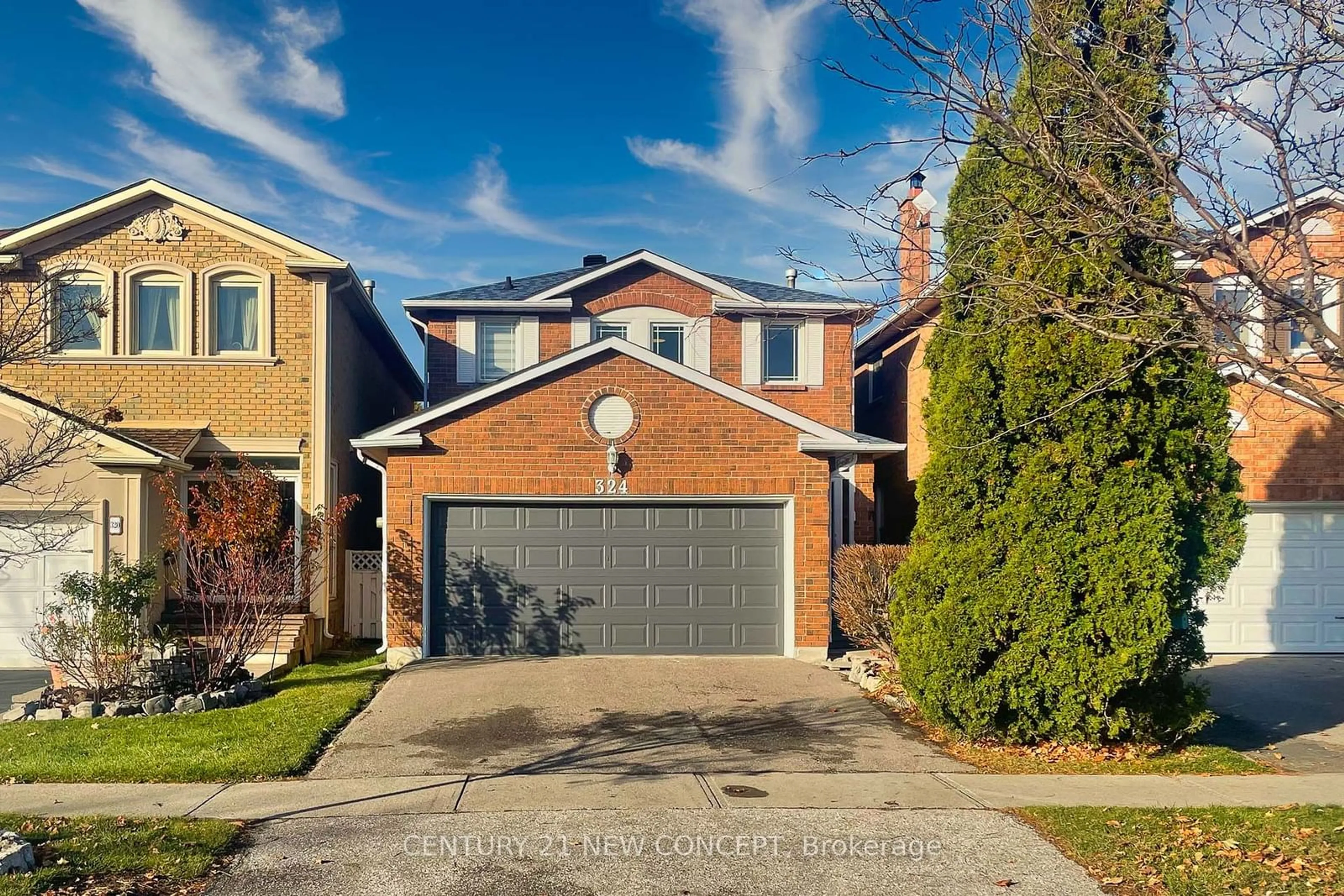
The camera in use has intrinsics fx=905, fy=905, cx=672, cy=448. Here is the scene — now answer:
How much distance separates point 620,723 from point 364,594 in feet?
23.2

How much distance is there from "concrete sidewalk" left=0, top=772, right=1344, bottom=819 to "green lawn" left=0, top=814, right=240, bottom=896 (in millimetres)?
230

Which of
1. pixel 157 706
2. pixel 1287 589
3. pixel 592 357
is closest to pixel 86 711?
pixel 157 706

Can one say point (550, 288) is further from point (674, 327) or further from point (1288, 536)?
point (1288, 536)

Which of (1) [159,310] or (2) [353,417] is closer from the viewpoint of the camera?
(1) [159,310]

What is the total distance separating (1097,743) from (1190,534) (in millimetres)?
1988

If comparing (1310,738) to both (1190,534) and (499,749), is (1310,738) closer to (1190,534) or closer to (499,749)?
(1190,534)

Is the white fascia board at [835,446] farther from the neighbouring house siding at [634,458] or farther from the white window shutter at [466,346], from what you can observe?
the white window shutter at [466,346]

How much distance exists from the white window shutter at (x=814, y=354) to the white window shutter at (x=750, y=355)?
2.87 ft

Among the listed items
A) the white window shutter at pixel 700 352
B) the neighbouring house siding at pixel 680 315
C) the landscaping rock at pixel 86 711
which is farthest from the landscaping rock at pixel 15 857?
the white window shutter at pixel 700 352

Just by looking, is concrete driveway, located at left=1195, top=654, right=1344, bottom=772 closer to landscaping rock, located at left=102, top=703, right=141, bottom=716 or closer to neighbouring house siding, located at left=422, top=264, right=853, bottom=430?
neighbouring house siding, located at left=422, top=264, right=853, bottom=430

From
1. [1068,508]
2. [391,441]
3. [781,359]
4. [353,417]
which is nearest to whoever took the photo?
[1068,508]

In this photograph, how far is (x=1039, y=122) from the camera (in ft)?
19.1

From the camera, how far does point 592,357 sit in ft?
40.4

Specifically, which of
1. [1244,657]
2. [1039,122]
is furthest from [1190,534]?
[1244,657]
